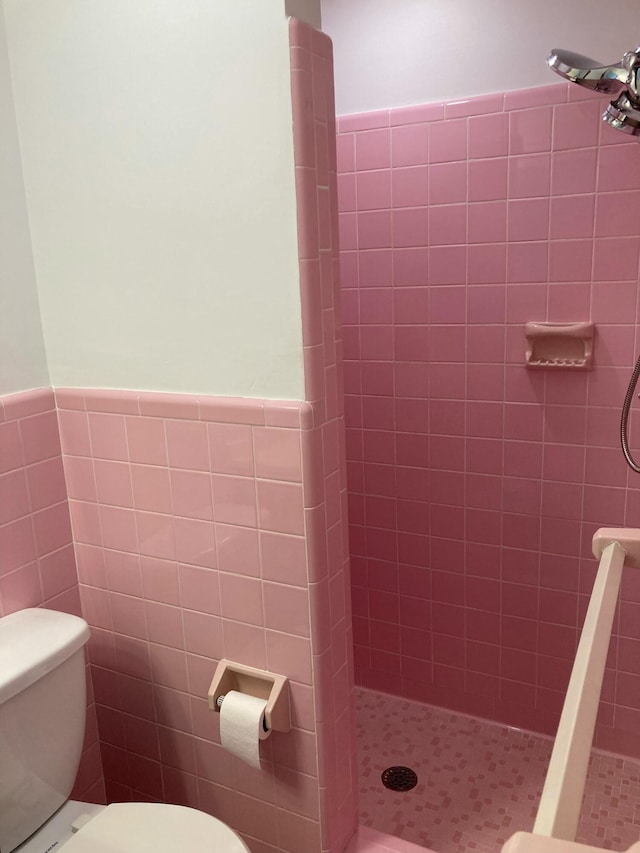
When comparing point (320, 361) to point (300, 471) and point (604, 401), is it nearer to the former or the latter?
point (300, 471)

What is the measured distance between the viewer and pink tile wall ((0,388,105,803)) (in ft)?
5.15

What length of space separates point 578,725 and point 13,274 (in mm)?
1416

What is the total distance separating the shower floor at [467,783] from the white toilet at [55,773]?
2.46 feet

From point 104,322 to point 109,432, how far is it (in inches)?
9.7

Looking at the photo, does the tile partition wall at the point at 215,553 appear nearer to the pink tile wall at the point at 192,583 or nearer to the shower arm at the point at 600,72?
the pink tile wall at the point at 192,583

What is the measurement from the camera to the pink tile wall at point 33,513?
157 centimetres

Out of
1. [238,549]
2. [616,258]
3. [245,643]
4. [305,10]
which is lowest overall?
[245,643]

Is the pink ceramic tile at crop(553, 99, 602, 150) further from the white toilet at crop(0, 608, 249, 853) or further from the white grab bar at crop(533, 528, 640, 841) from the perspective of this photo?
the white toilet at crop(0, 608, 249, 853)

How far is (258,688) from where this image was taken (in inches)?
60.7

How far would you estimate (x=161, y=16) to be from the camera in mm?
1345

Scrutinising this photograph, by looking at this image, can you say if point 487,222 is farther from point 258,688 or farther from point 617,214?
point 258,688

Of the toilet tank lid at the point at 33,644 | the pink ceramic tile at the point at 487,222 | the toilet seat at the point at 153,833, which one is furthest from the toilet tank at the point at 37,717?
the pink ceramic tile at the point at 487,222

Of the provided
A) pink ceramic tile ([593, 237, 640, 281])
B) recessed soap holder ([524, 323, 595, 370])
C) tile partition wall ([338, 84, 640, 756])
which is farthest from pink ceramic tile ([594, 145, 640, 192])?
recessed soap holder ([524, 323, 595, 370])

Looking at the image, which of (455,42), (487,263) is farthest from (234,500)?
(455,42)
